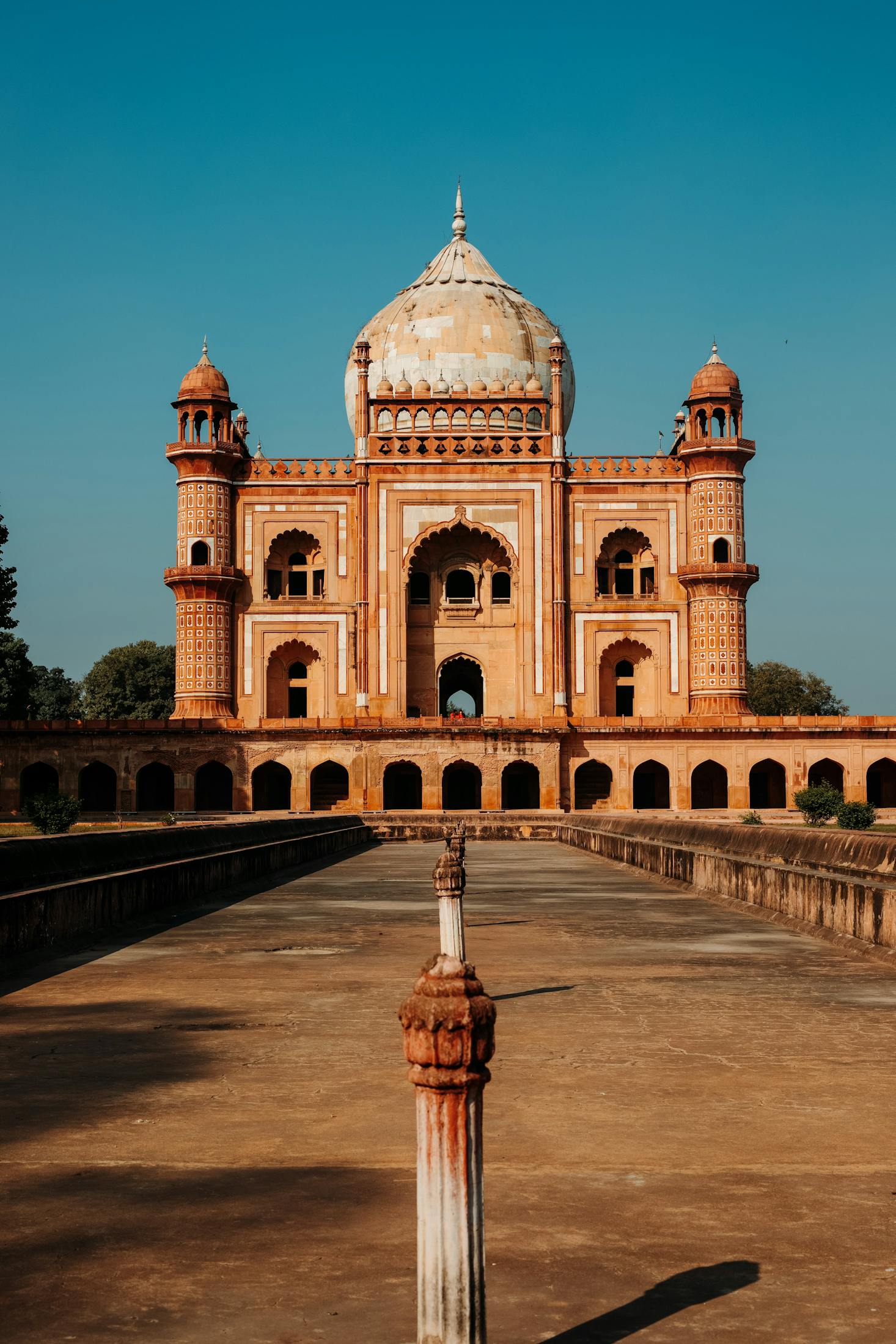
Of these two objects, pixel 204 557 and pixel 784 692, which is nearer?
pixel 204 557

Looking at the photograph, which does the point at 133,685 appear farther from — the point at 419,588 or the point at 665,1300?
the point at 665,1300

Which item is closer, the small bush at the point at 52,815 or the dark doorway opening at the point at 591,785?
the small bush at the point at 52,815

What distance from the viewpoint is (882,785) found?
50.8 m

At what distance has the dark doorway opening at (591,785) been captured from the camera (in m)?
49.4

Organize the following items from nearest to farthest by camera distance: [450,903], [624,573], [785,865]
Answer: [450,903] → [785,865] → [624,573]

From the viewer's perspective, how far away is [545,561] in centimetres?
5119

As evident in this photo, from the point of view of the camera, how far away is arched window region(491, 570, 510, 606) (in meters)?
52.7

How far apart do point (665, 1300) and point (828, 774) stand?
47417 millimetres

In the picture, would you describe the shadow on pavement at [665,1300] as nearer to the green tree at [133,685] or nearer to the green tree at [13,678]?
the green tree at [13,678]

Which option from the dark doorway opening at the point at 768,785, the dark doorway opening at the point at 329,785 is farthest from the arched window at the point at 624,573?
the dark doorway opening at the point at 329,785

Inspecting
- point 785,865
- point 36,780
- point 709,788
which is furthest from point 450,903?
point 709,788

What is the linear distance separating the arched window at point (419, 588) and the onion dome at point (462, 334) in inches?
262

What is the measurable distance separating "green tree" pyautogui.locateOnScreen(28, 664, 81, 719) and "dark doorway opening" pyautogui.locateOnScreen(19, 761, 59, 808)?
39075 millimetres

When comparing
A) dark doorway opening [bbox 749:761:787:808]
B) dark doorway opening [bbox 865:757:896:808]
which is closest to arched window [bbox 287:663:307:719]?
dark doorway opening [bbox 749:761:787:808]
